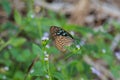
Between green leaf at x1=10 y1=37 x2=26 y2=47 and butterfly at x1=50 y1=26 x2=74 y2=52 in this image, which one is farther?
green leaf at x1=10 y1=37 x2=26 y2=47

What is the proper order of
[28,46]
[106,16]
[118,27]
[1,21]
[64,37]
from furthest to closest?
[106,16] < [1,21] < [118,27] < [28,46] < [64,37]

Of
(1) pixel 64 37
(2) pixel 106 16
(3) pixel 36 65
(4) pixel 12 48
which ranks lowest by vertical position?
(2) pixel 106 16

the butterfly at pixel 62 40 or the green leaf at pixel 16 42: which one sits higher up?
the butterfly at pixel 62 40

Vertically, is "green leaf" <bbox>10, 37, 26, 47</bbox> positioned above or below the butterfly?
below

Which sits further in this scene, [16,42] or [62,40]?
[16,42]

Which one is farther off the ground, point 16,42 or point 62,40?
point 62,40

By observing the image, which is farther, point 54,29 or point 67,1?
point 67,1

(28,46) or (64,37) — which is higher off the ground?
(64,37)

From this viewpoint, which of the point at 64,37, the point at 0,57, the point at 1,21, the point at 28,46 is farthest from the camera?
the point at 1,21

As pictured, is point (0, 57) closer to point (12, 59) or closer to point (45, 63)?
point (12, 59)

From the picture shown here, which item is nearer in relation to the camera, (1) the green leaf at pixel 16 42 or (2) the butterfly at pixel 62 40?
(2) the butterfly at pixel 62 40

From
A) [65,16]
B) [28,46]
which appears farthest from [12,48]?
[65,16]
